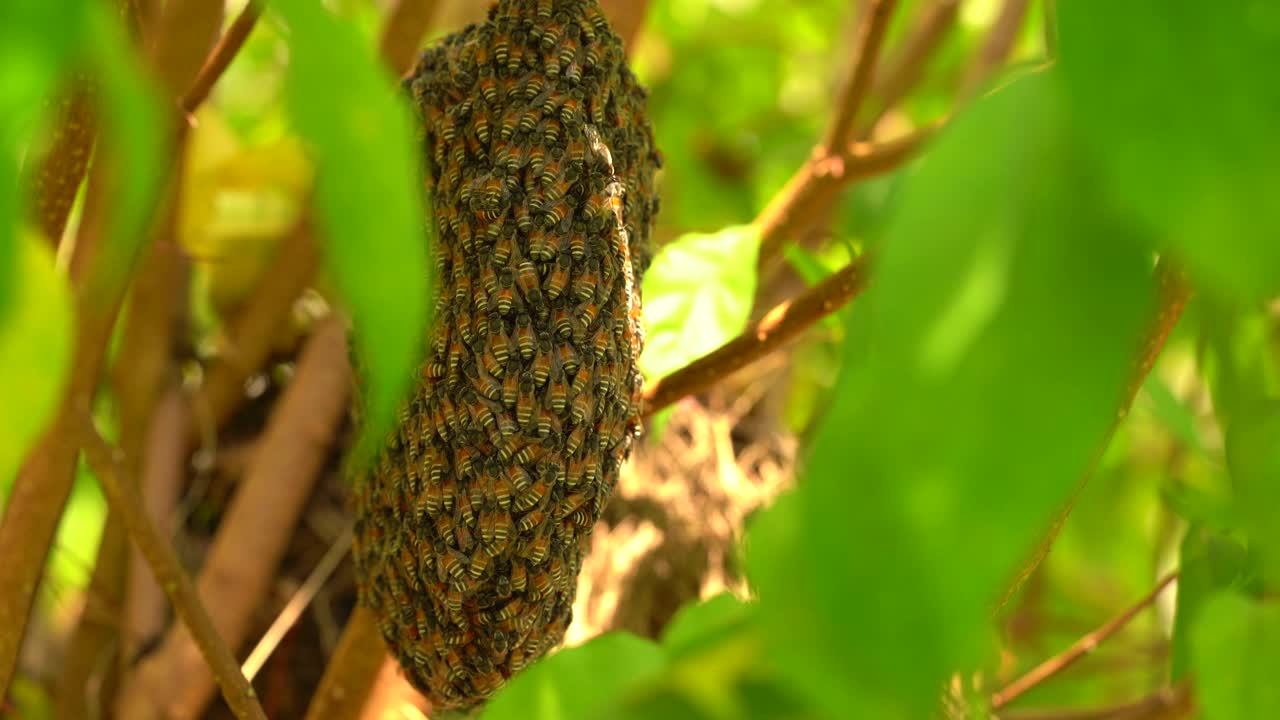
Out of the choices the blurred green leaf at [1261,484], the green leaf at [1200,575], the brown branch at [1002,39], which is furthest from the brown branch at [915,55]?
the blurred green leaf at [1261,484]

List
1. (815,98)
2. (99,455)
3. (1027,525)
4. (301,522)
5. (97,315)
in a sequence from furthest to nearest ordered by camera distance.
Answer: (815,98) < (301,522) < (97,315) < (99,455) < (1027,525)

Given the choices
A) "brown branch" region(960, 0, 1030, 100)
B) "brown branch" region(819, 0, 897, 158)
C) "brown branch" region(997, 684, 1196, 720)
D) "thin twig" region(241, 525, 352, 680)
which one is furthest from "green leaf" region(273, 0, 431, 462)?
"brown branch" region(960, 0, 1030, 100)

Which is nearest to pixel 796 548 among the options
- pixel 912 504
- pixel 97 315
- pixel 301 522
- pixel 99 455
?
pixel 912 504

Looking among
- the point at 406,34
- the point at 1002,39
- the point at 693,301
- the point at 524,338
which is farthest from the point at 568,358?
the point at 1002,39

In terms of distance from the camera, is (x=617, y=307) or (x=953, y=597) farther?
(x=617, y=307)

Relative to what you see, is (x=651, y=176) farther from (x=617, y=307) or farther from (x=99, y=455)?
(x=99, y=455)

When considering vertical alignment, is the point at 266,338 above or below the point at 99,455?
below

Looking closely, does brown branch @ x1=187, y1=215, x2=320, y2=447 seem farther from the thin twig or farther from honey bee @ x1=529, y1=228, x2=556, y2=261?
honey bee @ x1=529, y1=228, x2=556, y2=261
